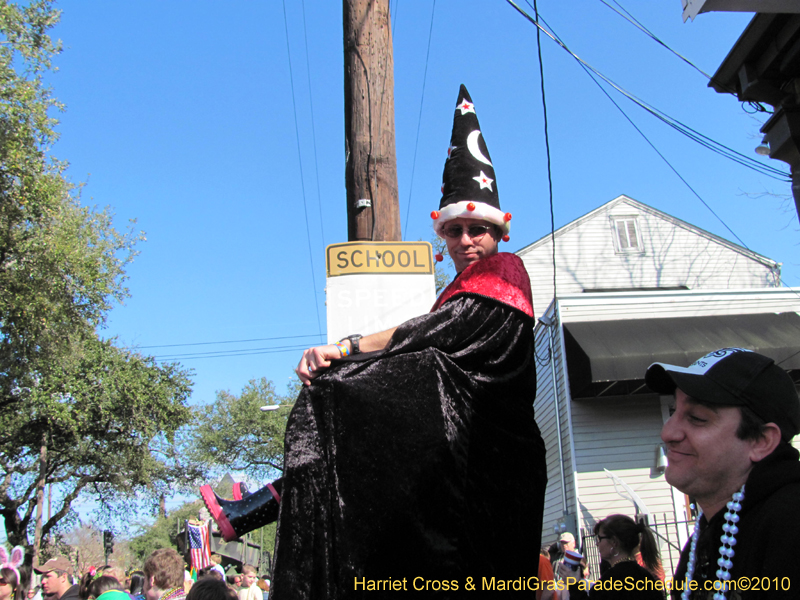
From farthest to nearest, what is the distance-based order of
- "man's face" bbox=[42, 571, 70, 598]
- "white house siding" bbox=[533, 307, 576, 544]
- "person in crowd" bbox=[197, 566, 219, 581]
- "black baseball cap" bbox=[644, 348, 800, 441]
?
"white house siding" bbox=[533, 307, 576, 544]
"man's face" bbox=[42, 571, 70, 598]
"person in crowd" bbox=[197, 566, 219, 581]
"black baseball cap" bbox=[644, 348, 800, 441]

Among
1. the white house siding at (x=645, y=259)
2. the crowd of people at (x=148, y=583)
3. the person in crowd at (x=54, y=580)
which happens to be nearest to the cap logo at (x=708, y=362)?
the crowd of people at (x=148, y=583)

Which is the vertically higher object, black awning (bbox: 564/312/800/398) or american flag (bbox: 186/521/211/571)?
black awning (bbox: 564/312/800/398)

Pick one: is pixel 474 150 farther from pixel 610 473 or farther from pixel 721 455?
pixel 610 473

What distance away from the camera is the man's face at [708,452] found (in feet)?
5.40

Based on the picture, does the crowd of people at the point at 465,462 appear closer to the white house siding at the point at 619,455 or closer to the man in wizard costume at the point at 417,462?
the man in wizard costume at the point at 417,462

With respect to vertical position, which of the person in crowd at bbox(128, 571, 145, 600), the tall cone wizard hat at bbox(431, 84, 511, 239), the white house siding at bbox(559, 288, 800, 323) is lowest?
the person in crowd at bbox(128, 571, 145, 600)

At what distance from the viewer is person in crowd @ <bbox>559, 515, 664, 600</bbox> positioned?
3.42 meters

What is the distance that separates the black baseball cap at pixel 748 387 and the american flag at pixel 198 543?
13.3 feet

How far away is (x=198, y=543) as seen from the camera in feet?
17.2

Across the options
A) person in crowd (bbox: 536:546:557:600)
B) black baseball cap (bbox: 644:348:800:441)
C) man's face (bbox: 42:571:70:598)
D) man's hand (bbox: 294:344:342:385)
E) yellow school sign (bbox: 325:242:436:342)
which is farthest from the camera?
man's face (bbox: 42:571:70:598)

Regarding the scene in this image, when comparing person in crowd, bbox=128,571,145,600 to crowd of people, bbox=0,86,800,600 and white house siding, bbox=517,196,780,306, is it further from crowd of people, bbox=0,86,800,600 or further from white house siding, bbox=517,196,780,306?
white house siding, bbox=517,196,780,306

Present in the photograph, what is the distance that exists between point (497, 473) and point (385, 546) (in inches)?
17.3

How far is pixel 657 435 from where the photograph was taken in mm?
13164

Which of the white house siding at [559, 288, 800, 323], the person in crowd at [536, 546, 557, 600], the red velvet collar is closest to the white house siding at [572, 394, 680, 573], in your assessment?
the white house siding at [559, 288, 800, 323]
